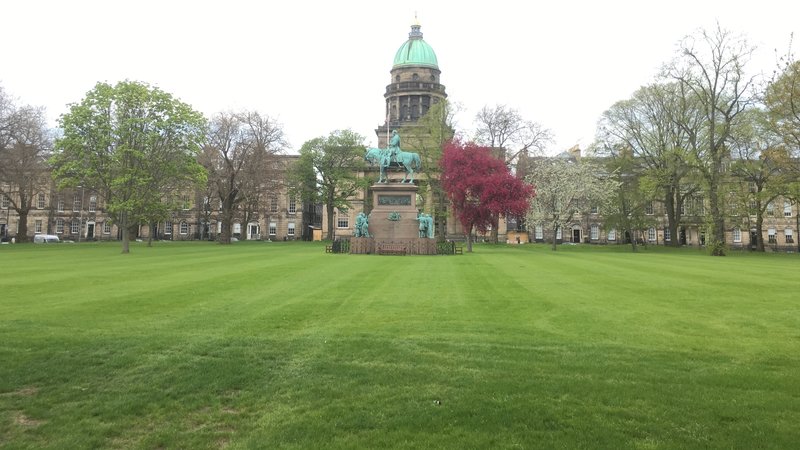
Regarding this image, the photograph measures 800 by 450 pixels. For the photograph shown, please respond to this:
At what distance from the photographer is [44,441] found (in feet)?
15.3

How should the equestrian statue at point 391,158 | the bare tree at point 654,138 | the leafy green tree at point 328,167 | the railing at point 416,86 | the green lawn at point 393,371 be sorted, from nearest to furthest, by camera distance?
the green lawn at point 393,371 → the equestrian statue at point 391,158 → the bare tree at point 654,138 → the leafy green tree at point 328,167 → the railing at point 416,86

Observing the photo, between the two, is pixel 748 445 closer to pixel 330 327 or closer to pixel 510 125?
pixel 330 327

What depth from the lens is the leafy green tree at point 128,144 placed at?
36.5 metres

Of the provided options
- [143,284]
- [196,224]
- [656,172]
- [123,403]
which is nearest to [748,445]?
[123,403]

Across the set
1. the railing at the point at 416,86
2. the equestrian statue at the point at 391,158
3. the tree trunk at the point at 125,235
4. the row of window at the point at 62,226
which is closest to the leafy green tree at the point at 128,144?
the tree trunk at the point at 125,235

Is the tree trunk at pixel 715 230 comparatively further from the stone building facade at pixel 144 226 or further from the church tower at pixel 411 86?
the stone building facade at pixel 144 226

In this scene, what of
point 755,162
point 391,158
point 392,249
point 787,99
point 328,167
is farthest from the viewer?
point 328,167

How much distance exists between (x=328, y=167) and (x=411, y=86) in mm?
24398

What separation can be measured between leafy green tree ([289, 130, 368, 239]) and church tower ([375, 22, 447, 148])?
16.3 metres

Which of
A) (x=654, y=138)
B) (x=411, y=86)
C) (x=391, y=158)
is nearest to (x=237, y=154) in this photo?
(x=391, y=158)

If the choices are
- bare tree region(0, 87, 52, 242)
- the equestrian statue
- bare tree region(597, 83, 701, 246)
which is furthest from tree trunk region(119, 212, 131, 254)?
bare tree region(597, 83, 701, 246)

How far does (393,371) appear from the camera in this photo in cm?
660

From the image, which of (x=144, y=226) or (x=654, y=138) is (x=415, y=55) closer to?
(x=654, y=138)

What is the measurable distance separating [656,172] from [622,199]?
22.0 feet
